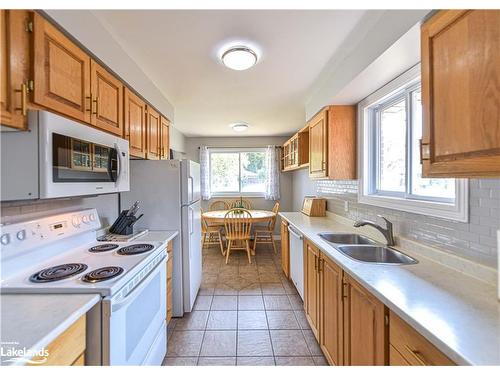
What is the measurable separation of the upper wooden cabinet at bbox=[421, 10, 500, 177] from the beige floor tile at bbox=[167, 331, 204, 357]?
6.66 ft

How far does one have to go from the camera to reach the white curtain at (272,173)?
17.7ft

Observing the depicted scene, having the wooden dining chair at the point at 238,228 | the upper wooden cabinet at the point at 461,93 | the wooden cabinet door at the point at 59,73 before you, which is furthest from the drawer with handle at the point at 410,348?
the wooden dining chair at the point at 238,228

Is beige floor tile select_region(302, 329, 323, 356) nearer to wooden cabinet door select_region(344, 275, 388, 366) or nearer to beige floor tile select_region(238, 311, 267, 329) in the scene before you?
beige floor tile select_region(238, 311, 267, 329)

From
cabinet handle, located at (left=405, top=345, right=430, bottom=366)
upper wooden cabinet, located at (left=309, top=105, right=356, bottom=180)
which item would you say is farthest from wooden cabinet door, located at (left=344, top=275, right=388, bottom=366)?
upper wooden cabinet, located at (left=309, top=105, right=356, bottom=180)

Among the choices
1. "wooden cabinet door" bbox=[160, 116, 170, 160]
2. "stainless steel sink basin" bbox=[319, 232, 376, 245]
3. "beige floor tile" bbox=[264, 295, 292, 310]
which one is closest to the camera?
"stainless steel sink basin" bbox=[319, 232, 376, 245]

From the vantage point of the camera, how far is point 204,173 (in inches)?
211

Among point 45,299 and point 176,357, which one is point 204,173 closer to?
point 176,357

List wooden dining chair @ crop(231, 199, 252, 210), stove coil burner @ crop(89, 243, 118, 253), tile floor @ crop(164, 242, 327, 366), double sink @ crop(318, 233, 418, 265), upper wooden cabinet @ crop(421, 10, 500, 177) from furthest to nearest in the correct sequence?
wooden dining chair @ crop(231, 199, 252, 210) → tile floor @ crop(164, 242, 327, 366) → stove coil burner @ crop(89, 243, 118, 253) → double sink @ crop(318, 233, 418, 265) → upper wooden cabinet @ crop(421, 10, 500, 177)

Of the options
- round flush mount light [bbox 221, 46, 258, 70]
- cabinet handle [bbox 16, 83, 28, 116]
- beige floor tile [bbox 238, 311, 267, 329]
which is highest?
round flush mount light [bbox 221, 46, 258, 70]

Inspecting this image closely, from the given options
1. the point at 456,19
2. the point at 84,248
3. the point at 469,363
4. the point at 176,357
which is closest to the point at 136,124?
the point at 84,248

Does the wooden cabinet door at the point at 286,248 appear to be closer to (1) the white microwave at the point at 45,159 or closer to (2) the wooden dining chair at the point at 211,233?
(2) the wooden dining chair at the point at 211,233

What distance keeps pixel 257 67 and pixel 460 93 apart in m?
1.57

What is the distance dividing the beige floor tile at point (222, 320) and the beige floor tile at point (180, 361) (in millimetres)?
401

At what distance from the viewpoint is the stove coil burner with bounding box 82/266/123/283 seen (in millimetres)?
1164
